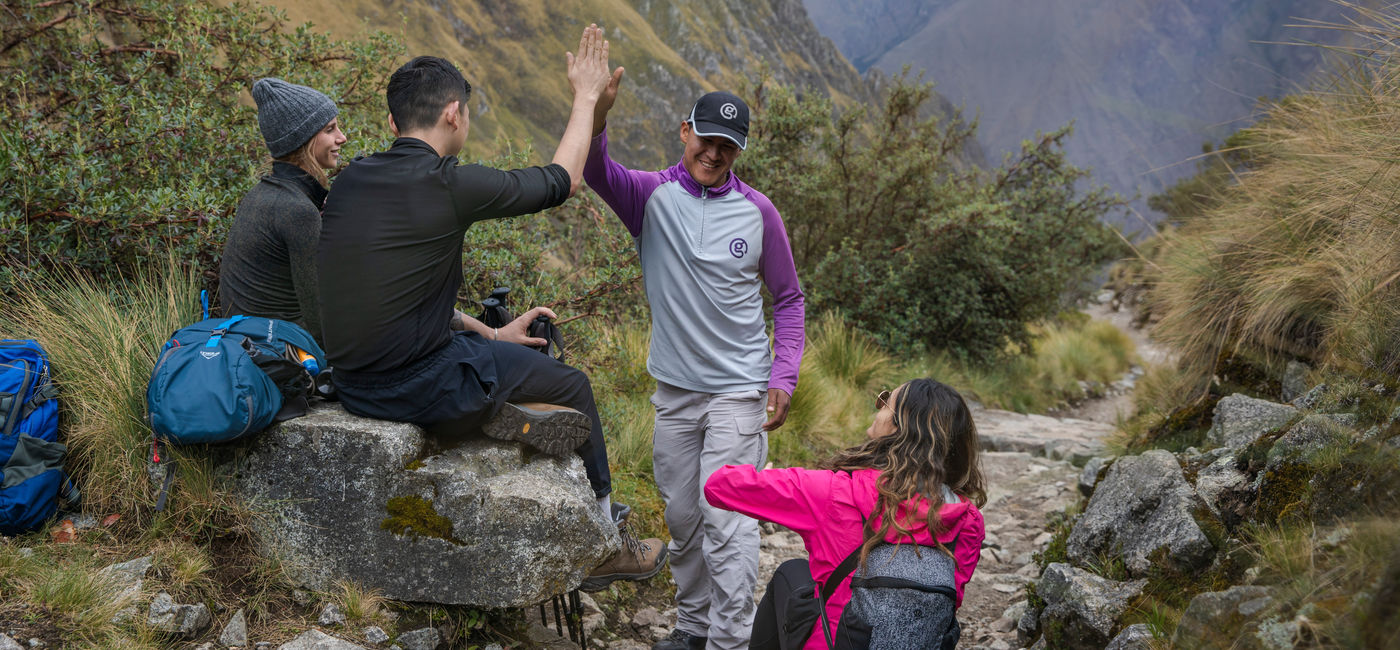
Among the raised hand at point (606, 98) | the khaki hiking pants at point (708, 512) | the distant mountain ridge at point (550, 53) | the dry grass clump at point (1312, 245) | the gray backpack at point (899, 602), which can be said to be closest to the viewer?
the gray backpack at point (899, 602)

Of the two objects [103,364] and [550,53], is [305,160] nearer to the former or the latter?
[103,364]

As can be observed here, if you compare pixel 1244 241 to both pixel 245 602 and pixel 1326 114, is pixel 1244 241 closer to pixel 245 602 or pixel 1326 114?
pixel 1326 114

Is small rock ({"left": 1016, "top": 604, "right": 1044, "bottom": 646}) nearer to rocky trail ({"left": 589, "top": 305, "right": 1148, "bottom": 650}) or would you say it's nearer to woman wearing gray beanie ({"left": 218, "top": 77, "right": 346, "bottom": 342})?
rocky trail ({"left": 589, "top": 305, "right": 1148, "bottom": 650})

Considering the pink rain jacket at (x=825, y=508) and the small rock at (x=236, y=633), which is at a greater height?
the pink rain jacket at (x=825, y=508)

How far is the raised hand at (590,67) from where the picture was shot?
324 centimetres

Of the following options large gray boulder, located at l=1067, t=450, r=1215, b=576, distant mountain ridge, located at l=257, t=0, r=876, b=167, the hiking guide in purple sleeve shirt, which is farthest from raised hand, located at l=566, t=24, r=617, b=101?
distant mountain ridge, located at l=257, t=0, r=876, b=167

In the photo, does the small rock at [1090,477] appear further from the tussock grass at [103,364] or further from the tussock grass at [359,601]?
the tussock grass at [103,364]

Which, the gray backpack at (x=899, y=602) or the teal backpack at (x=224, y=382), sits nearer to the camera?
the gray backpack at (x=899, y=602)

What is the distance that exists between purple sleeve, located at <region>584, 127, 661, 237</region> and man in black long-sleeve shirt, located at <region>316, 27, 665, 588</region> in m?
0.41

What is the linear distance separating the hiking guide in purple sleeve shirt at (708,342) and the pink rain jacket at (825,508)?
89cm

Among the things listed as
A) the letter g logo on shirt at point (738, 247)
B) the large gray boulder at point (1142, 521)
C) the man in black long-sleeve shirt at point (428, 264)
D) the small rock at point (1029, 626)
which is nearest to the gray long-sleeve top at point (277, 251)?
the man in black long-sleeve shirt at point (428, 264)

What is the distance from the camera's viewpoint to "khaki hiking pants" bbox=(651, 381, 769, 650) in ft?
11.8

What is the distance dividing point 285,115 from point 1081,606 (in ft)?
13.4

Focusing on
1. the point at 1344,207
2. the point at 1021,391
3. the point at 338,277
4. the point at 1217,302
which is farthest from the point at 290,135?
the point at 1021,391
